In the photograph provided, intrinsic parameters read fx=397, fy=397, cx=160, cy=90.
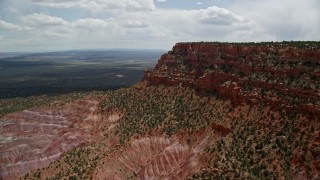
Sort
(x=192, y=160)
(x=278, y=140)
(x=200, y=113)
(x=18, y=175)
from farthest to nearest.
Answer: (x=18, y=175) → (x=200, y=113) → (x=192, y=160) → (x=278, y=140)

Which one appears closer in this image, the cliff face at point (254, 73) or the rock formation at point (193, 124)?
the rock formation at point (193, 124)

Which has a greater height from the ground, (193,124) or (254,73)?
(254,73)

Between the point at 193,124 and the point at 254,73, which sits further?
the point at 193,124

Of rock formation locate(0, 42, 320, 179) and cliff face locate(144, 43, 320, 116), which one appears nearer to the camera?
rock formation locate(0, 42, 320, 179)

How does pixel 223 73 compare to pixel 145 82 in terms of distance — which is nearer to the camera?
pixel 223 73

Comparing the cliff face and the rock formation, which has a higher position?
the cliff face

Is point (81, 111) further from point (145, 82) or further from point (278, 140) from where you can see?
point (278, 140)

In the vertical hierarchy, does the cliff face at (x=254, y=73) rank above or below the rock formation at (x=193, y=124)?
above

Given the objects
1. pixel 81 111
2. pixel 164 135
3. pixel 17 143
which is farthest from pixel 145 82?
pixel 17 143
